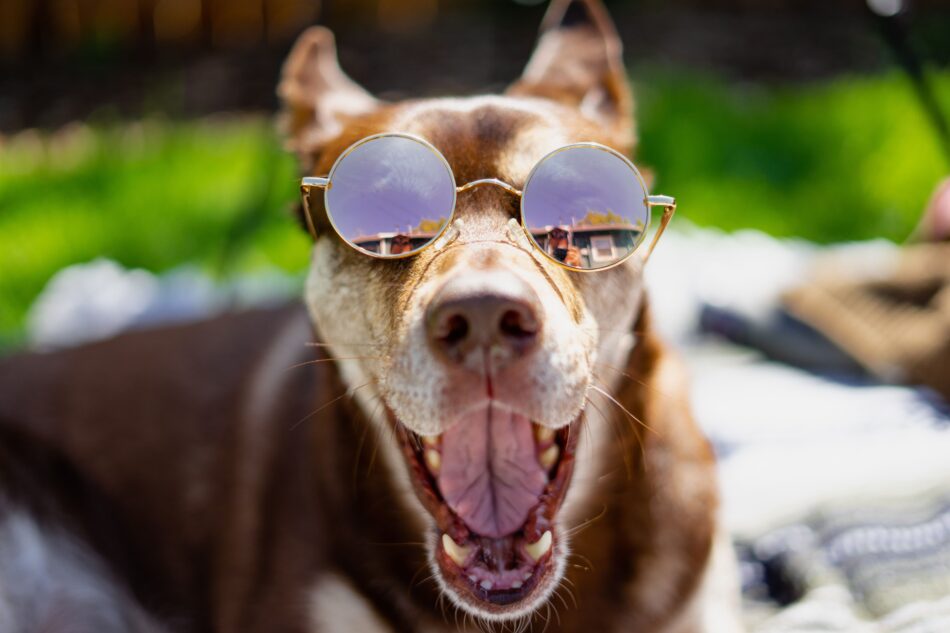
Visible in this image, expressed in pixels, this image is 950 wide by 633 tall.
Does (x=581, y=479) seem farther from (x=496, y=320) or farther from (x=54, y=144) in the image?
(x=54, y=144)

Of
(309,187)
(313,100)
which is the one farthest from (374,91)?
(309,187)

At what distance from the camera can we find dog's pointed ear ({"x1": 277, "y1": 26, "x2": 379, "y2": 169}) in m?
2.39

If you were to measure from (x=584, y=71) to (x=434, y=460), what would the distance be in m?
1.24

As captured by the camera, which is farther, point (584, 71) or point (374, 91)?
point (374, 91)

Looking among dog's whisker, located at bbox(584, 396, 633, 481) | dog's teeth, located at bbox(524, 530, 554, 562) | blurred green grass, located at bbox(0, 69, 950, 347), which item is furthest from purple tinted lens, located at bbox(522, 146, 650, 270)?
blurred green grass, located at bbox(0, 69, 950, 347)

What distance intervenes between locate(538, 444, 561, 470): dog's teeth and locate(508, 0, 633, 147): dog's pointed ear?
2.99 ft

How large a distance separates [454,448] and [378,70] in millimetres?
6195

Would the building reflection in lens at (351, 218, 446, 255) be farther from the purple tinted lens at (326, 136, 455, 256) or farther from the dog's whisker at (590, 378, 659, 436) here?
the dog's whisker at (590, 378, 659, 436)

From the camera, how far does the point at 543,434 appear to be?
179 cm

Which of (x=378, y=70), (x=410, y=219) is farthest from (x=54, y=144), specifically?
(x=410, y=219)

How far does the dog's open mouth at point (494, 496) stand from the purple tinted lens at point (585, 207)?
35cm

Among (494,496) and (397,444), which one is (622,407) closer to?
(494,496)

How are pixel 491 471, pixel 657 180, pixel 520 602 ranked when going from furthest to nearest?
pixel 657 180, pixel 491 471, pixel 520 602

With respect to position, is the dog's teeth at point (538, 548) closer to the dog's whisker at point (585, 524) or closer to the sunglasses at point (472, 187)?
the dog's whisker at point (585, 524)
